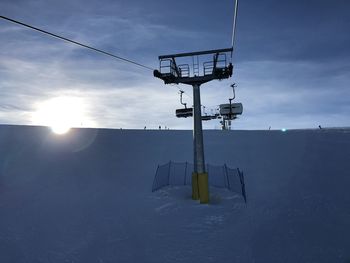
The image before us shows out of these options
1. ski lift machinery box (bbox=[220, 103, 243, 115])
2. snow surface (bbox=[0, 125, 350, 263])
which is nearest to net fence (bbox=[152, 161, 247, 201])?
snow surface (bbox=[0, 125, 350, 263])

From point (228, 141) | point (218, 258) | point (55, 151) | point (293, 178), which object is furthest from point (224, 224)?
point (228, 141)

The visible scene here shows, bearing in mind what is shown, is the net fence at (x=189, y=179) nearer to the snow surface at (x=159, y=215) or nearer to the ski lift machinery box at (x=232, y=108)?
the snow surface at (x=159, y=215)

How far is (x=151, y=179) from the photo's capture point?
78.3 ft

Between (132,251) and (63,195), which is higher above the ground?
(63,195)

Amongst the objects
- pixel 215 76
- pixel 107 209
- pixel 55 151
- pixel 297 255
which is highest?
pixel 215 76

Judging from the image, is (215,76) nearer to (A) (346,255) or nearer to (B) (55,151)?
(A) (346,255)

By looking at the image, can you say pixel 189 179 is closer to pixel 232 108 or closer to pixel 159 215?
pixel 159 215

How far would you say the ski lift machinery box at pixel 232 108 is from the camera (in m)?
40.1

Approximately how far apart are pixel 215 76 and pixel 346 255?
11.2 metres

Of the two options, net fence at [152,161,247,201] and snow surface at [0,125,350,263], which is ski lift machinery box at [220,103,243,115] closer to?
snow surface at [0,125,350,263]

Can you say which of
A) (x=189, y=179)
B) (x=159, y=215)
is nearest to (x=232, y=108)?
(x=189, y=179)

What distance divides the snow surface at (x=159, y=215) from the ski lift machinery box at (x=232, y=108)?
420 inches

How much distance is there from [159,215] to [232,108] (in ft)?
89.9

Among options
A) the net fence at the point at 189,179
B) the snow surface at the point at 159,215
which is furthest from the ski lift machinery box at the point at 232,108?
the net fence at the point at 189,179
